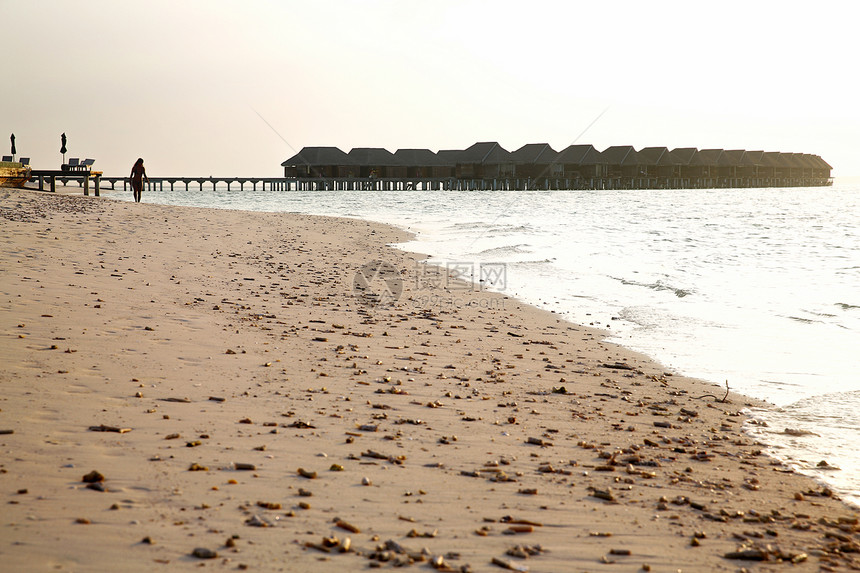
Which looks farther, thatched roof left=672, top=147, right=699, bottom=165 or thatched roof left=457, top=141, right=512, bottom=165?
thatched roof left=672, top=147, right=699, bottom=165

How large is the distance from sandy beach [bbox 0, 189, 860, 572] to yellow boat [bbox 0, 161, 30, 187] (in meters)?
21.0

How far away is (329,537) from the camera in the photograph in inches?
130

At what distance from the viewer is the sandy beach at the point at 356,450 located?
10.8 feet

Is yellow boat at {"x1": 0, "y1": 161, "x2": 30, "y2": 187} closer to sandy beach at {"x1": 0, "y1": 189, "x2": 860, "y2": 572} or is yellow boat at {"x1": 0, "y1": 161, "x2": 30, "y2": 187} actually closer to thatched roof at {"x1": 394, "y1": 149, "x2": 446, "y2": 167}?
sandy beach at {"x1": 0, "y1": 189, "x2": 860, "y2": 572}

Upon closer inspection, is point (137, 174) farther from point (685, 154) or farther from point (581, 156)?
point (685, 154)

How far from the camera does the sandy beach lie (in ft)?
10.8

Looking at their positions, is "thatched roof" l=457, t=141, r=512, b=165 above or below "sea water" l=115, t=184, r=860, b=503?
above

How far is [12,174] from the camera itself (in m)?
27.5

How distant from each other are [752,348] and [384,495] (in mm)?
7069

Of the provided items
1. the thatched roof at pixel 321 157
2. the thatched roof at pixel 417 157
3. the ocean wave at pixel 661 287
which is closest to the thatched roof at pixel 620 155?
the thatched roof at pixel 417 157

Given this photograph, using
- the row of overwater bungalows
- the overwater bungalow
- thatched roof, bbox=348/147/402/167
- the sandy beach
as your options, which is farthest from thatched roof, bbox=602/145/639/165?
the sandy beach

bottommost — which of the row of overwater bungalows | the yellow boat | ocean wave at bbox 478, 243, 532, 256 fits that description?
ocean wave at bbox 478, 243, 532, 256

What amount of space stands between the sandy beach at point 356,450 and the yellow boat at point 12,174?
21.0 metres

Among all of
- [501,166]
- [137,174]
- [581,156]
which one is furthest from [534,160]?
[137,174]
